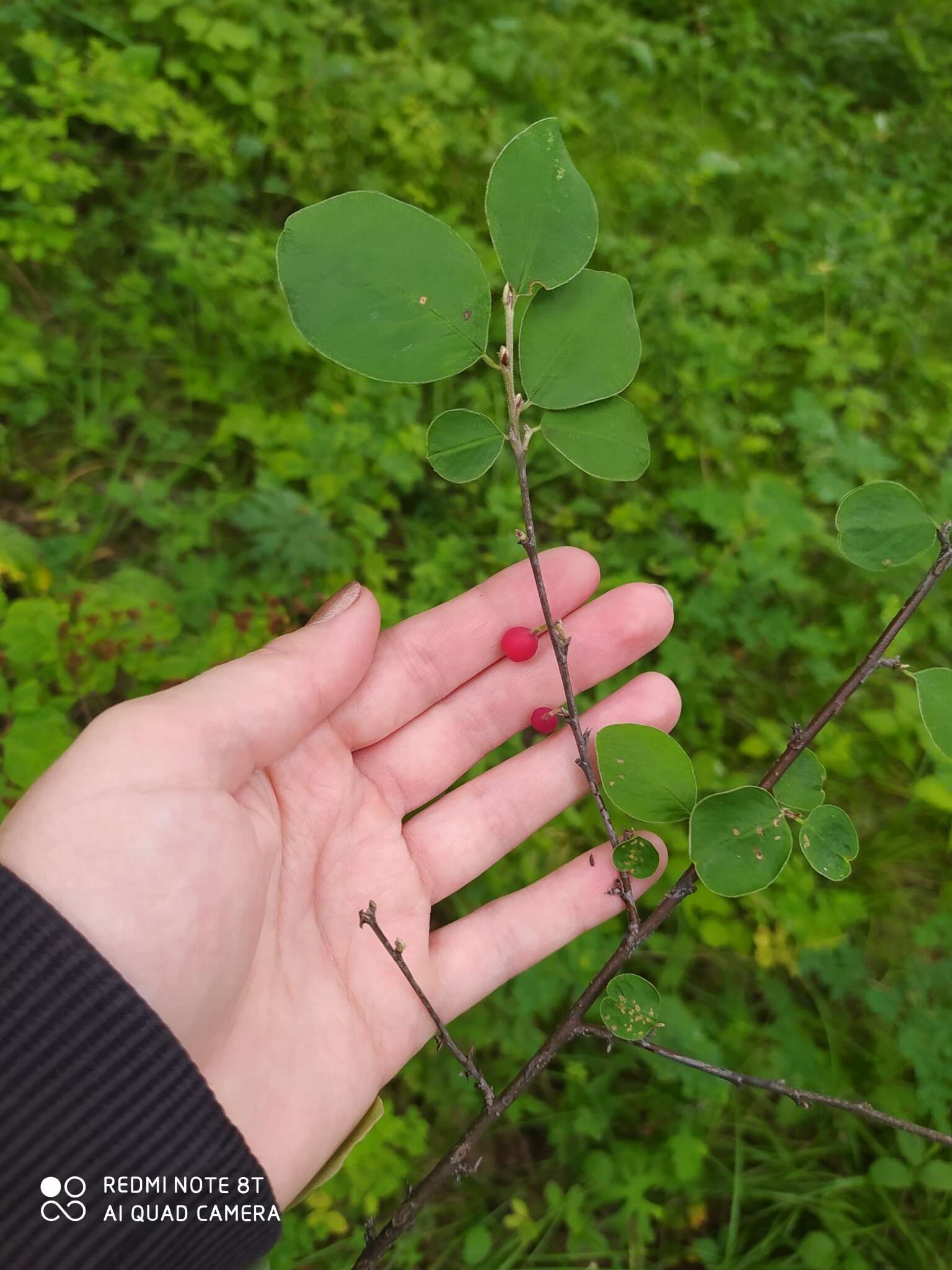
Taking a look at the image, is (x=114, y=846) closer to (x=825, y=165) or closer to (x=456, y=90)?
(x=456, y=90)

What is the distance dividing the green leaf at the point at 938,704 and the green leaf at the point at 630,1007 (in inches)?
23.8

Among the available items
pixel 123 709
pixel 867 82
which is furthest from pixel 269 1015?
pixel 867 82

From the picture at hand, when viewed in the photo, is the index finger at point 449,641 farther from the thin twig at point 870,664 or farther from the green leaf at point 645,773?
the thin twig at point 870,664

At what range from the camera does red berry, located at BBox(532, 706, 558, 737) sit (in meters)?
1.89

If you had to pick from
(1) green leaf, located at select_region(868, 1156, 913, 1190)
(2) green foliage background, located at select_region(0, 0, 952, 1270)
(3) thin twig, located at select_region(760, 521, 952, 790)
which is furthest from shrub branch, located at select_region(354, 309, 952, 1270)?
(1) green leaf, located at select_region(868, 1156, 913, 1190)

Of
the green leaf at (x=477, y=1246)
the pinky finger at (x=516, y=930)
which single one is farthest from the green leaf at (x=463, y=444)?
the green leaf at (x=477, y=1246)

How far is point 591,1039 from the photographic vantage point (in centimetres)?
235

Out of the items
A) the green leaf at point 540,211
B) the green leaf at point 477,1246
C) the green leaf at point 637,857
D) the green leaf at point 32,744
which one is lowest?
the green leaf at point 477,1246

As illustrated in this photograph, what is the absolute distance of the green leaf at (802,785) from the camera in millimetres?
1445

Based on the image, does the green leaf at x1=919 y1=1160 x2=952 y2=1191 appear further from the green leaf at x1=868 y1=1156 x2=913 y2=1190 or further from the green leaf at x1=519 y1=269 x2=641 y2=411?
the green leaf at x1=519 y1=269 x2=641 y2=411

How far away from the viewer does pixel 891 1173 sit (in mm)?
2264

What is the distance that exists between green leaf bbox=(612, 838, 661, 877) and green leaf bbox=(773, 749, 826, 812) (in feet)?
0.78

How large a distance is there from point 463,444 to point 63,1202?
125 cm

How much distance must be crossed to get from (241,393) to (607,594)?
150 cm
